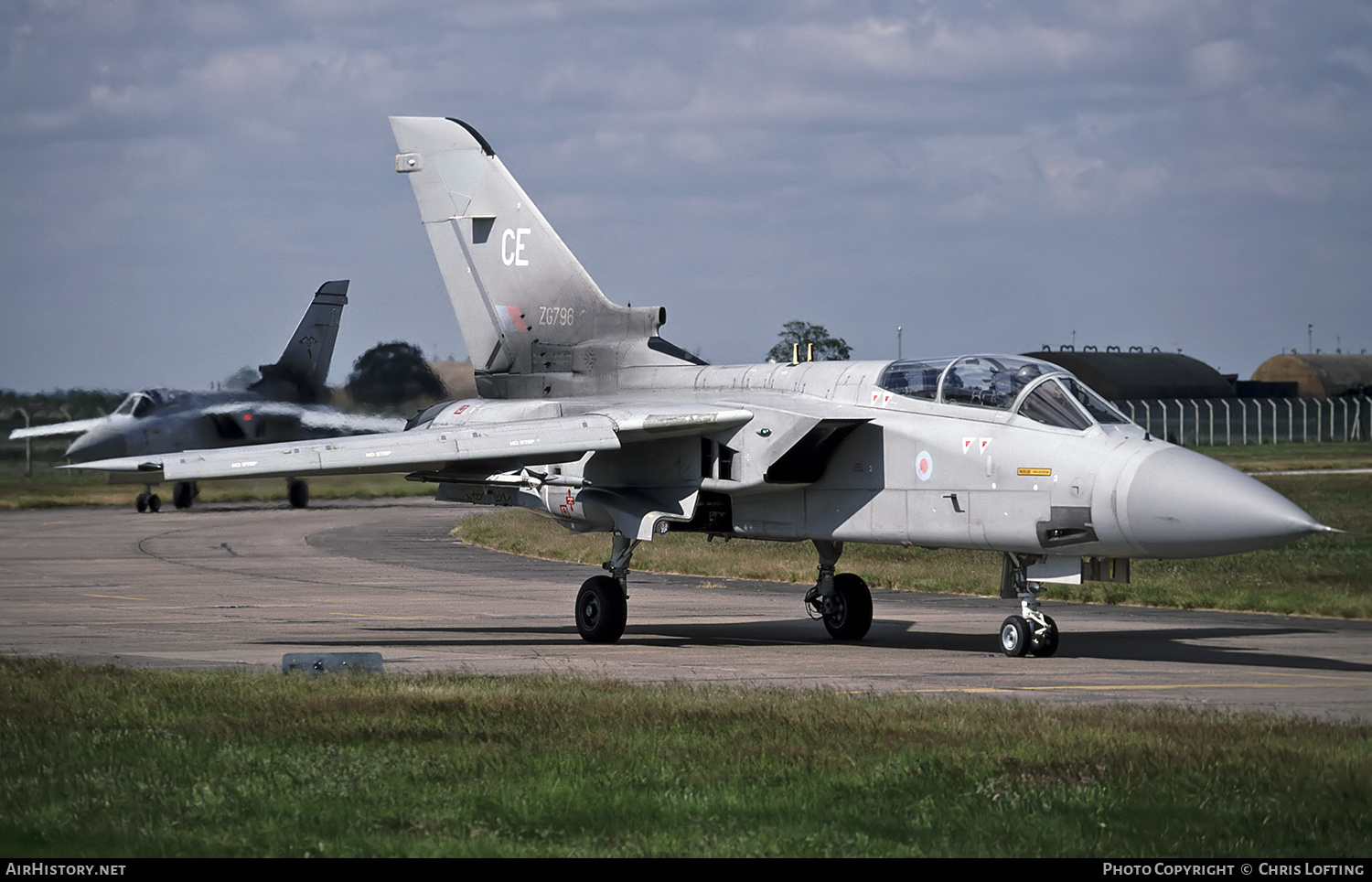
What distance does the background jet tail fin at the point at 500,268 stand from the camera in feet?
61.6

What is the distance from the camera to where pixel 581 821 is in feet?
23.7

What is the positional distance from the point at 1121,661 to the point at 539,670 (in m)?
5.26

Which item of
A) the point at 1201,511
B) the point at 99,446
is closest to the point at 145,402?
the point at 99,446

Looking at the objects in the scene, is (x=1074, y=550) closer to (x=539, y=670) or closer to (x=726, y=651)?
(x=726, y=651)

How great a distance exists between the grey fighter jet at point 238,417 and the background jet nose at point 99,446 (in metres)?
0.02

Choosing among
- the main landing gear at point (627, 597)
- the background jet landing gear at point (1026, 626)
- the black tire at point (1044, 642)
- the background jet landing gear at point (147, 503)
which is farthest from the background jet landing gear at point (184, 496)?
the black tire at point (1044, 642)

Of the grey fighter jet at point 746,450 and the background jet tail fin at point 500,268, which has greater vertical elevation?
the background jet tail fin at point 500,268

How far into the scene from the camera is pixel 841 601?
1689 cm

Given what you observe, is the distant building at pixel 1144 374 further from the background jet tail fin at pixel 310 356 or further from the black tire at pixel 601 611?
the black tire at pixel 601 611

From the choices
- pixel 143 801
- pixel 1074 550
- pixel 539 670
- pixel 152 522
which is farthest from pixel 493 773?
pixel 152 522

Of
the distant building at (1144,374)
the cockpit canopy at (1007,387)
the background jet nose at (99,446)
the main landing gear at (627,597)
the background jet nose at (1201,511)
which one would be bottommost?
the main landing gear at (627,597)

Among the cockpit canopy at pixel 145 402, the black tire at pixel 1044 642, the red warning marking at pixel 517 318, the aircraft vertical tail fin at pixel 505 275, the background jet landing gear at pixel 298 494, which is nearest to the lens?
the black tire at pixel 1044 642

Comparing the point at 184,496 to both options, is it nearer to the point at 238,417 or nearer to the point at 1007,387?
the point at 238,417
